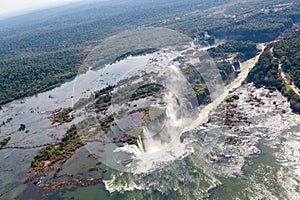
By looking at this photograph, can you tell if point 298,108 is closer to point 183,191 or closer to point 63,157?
point 183,191

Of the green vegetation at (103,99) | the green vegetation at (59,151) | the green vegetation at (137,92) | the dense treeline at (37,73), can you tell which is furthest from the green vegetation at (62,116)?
the dense treeline at (37,73)

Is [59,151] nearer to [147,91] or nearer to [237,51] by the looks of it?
[147,91]

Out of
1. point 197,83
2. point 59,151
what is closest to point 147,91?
point 197,83

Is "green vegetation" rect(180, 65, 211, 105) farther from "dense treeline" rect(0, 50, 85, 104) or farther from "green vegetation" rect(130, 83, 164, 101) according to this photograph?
"dense treeline" rect(0, 50, 85, 104)

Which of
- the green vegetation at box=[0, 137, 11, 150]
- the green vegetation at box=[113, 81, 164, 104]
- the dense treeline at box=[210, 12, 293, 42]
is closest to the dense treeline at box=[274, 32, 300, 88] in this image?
the dense treeline at box=[210, 12, 293, 42]

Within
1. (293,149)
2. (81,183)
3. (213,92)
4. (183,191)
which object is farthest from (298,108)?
(81,183)

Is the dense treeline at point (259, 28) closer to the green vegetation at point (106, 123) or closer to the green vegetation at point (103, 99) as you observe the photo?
the green vegetation at point (103, 99)
